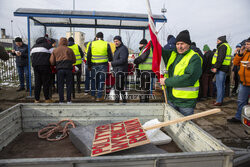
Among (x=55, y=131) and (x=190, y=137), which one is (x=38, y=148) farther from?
(x=190, y=137)

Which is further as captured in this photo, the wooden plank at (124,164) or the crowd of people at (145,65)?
the crowd of people at (145,65)

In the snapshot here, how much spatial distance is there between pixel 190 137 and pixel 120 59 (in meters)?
3.71

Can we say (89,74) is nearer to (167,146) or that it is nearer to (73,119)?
(73,119)

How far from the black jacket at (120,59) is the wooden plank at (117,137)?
10.6 ft

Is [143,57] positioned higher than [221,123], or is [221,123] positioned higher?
[143,57]

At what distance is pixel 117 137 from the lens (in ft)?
6.27

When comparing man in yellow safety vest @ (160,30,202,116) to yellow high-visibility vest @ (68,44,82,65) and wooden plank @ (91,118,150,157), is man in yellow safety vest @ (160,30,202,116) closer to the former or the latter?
wooden plank @ (91,118,150,157)

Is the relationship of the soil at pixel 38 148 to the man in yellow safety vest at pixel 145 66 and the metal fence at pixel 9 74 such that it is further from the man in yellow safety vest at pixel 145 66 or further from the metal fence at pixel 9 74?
the metal fence at pixel 9 74

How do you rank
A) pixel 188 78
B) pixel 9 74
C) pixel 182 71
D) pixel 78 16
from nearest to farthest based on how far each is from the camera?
pixel 188 78 < pixel 182 71 < pixel 78 16 < pixel 9 74

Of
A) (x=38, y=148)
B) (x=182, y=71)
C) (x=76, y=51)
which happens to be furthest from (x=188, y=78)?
(x=76, y=51)

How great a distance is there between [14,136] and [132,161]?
1.89 meters

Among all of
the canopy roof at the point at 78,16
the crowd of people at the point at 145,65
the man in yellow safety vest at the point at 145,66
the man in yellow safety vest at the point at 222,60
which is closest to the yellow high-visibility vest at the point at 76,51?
the crowd of people at the point at 145,65

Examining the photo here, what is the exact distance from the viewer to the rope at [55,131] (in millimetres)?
2358

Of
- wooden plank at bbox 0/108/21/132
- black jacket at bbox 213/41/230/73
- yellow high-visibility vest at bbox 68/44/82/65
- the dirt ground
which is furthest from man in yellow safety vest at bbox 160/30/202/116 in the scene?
yellow high-visibility vest at bbox 68/44/82/65
